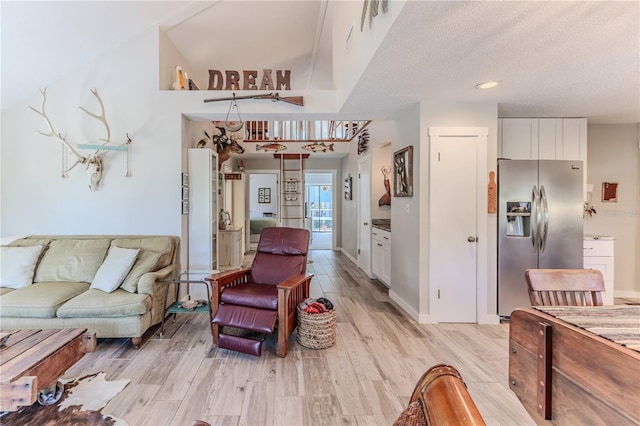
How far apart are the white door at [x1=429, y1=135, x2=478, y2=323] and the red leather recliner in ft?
4.66

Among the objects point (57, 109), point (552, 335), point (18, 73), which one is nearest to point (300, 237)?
point (552, 335)

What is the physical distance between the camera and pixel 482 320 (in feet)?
10.3

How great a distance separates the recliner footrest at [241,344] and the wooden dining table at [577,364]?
182 centimetres

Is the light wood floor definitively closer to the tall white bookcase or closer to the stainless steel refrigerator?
the stainless steel refrigerator

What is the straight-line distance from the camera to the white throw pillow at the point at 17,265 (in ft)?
9.21

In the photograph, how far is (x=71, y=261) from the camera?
302 centimetres

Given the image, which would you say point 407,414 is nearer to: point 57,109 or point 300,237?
point 300,237

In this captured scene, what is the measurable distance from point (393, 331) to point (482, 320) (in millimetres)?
1030

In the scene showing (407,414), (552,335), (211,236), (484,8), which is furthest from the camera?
(211,236)

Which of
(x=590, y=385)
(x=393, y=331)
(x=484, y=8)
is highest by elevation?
(x=484, y=8)

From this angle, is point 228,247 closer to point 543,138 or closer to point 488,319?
point 488,319

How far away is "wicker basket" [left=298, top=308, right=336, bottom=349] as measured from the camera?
100 inches

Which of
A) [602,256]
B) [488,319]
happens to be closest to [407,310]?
[488,319]

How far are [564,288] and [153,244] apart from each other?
139 inches
